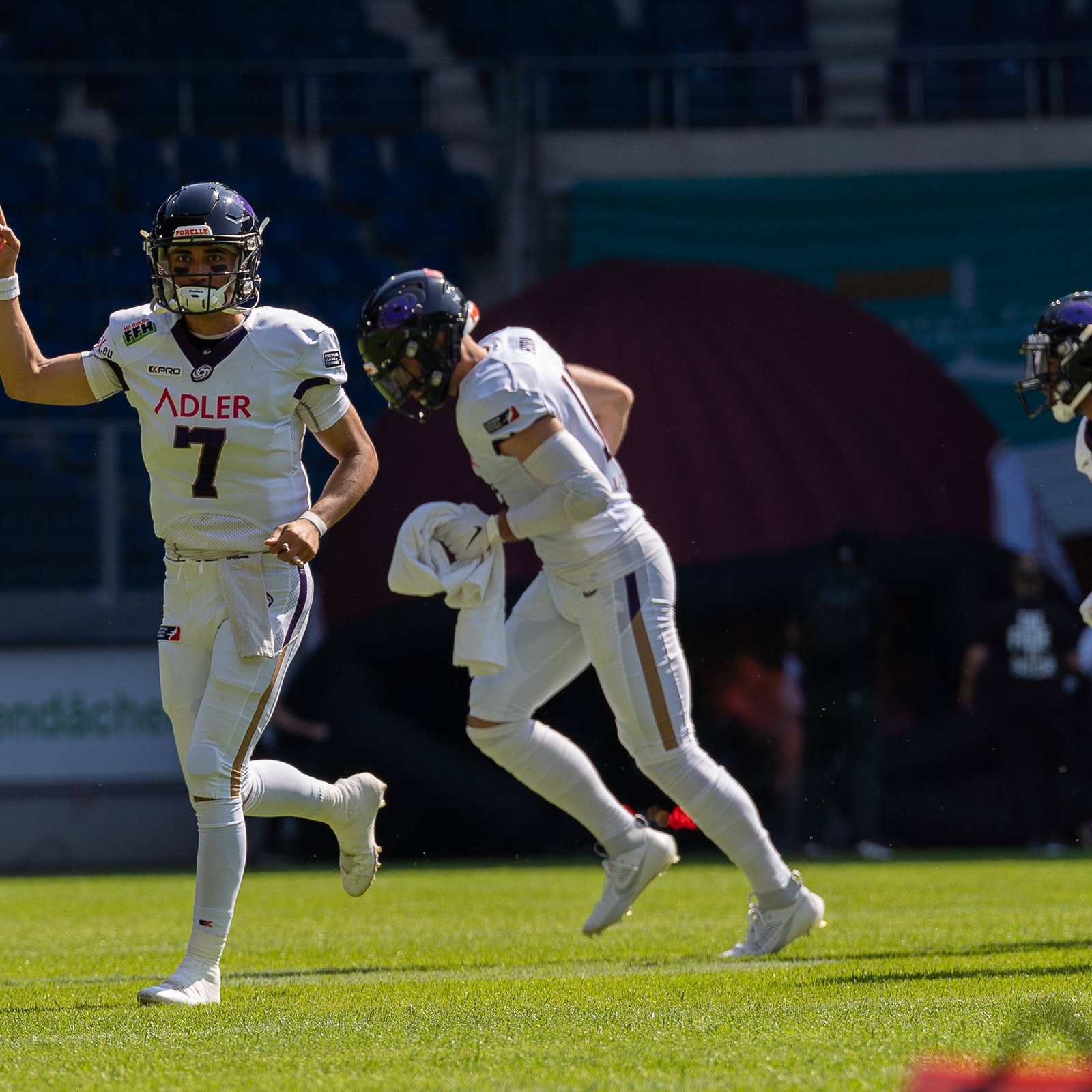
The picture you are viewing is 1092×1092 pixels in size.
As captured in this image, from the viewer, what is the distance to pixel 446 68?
15.4 m

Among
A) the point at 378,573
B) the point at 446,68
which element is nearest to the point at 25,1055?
the point at 378,573

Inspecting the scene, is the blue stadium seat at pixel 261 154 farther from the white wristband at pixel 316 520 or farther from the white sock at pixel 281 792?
the white wristband at pixel 316 520

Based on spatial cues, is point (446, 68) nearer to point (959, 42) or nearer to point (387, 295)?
point (959, 42)

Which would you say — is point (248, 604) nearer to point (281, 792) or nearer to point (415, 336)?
point (281, 792)

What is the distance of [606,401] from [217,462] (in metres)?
1.49

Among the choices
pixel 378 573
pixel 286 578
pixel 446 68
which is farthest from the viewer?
pixel 446 68

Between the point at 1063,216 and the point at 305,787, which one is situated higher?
the point at 1063,216

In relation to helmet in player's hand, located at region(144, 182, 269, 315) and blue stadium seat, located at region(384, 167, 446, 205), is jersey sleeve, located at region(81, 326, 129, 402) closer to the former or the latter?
helmet in player's hand, located at region(144, 182, 269, 315)

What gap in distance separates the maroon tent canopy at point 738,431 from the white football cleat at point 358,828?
6212 mm

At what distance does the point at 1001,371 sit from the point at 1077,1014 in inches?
412

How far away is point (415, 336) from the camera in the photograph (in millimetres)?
4781

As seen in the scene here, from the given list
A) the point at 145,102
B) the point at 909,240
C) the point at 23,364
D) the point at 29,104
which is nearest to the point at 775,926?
the point at 23,364

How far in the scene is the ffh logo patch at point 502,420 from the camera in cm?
465

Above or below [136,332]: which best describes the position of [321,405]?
below
